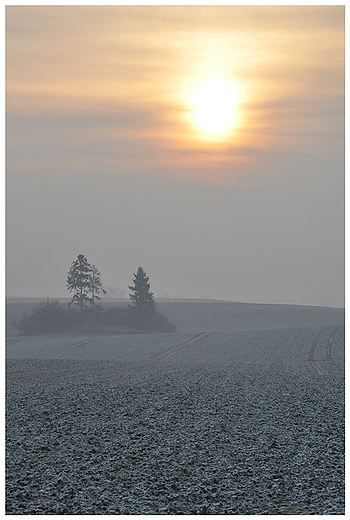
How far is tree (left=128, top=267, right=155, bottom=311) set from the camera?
83.7 meters

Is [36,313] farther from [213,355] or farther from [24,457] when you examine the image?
[24,457]

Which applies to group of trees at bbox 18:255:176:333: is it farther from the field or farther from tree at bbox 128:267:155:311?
the field

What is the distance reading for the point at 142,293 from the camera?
3322 inches

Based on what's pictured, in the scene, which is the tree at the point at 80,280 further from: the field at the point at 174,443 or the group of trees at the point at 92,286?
the field at the point at 174,443

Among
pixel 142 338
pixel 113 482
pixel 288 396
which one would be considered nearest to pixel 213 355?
pixel 142 338

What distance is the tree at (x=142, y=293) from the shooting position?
83.7 metres

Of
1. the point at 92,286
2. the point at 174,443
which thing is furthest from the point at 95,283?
the point at 174,443

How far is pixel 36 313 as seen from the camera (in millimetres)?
79625

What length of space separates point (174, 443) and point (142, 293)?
232 feet

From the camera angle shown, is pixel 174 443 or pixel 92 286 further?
pixel 92 286

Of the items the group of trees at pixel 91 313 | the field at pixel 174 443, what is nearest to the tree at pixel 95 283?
the group of trees at pixel 91 313

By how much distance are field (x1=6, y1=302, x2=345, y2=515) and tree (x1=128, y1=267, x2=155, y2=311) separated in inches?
2035

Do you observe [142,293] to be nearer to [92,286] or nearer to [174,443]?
[92,286]

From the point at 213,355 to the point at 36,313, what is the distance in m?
35.6
